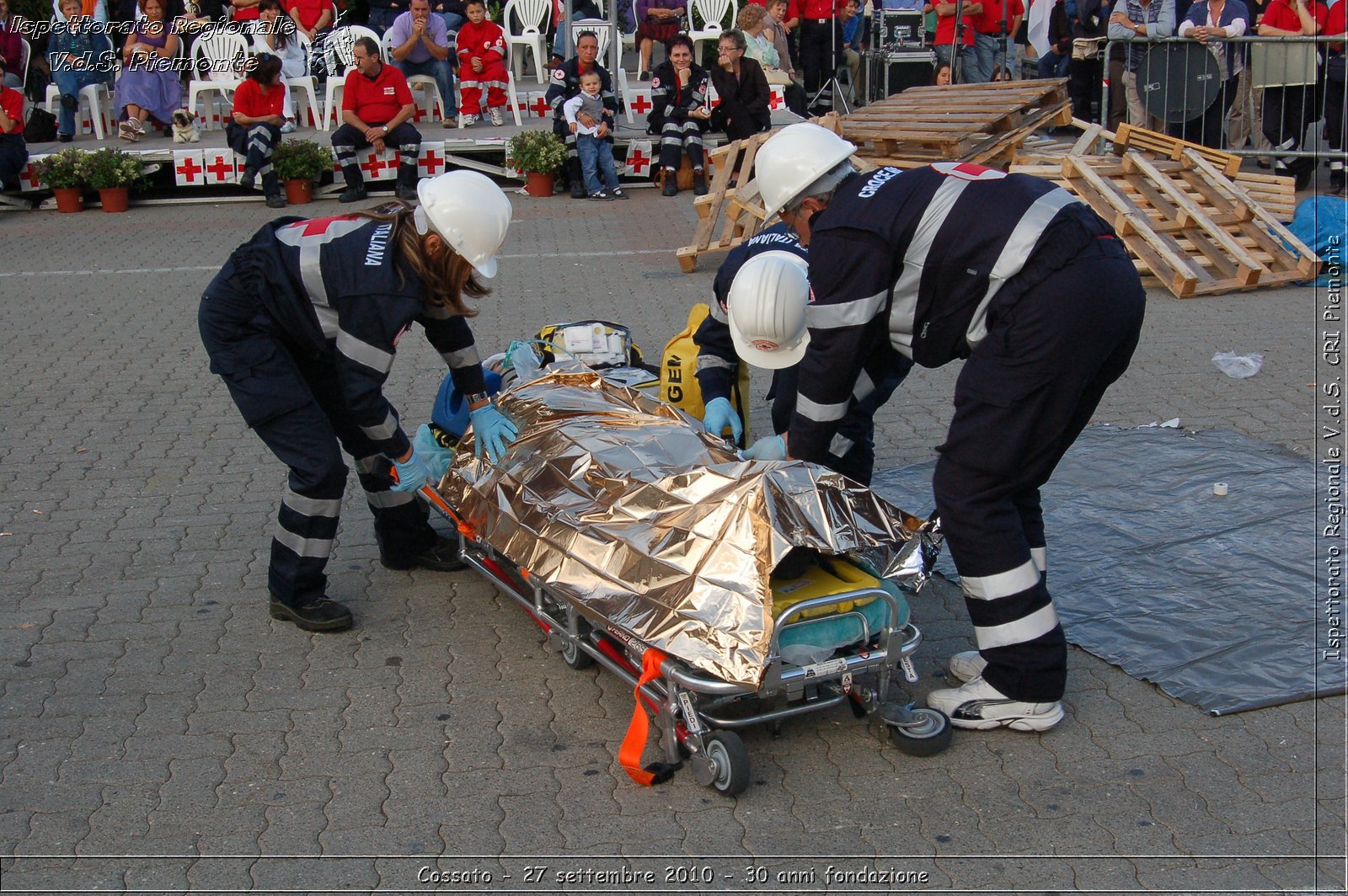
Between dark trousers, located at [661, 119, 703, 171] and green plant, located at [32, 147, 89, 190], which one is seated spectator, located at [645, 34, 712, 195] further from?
green plant, located at [32, 147, 89, 190]

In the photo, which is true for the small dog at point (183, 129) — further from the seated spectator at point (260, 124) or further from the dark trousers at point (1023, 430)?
the dark trousers at point (1023, 430)

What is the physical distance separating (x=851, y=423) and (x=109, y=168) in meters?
10.7

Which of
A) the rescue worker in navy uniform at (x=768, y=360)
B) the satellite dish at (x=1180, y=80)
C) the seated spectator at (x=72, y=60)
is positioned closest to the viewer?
the rescue worker in navy uniform at (x=768, y=360)

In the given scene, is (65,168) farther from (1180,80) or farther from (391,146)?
(1180,80)

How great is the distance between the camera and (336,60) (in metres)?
15.6

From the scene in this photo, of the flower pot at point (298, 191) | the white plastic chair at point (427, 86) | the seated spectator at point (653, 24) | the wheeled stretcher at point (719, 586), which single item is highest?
the seated spectator at point (653, 24)

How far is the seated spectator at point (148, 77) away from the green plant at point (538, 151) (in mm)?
4384

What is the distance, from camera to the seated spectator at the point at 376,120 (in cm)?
1278

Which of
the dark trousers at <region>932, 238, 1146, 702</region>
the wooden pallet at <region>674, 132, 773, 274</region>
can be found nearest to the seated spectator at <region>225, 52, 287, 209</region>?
the wooden pallet at <region>674, 132, 773, 274</region>

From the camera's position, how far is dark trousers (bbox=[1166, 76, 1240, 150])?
10.7 m

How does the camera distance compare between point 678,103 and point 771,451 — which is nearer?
point 771,451

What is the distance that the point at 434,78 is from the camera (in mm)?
14641

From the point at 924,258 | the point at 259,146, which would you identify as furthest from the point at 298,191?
the point at 924,258

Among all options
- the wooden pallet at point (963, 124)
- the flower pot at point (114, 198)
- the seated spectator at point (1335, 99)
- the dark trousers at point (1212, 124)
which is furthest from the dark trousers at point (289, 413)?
the seated spectator at point (1335, 99)
